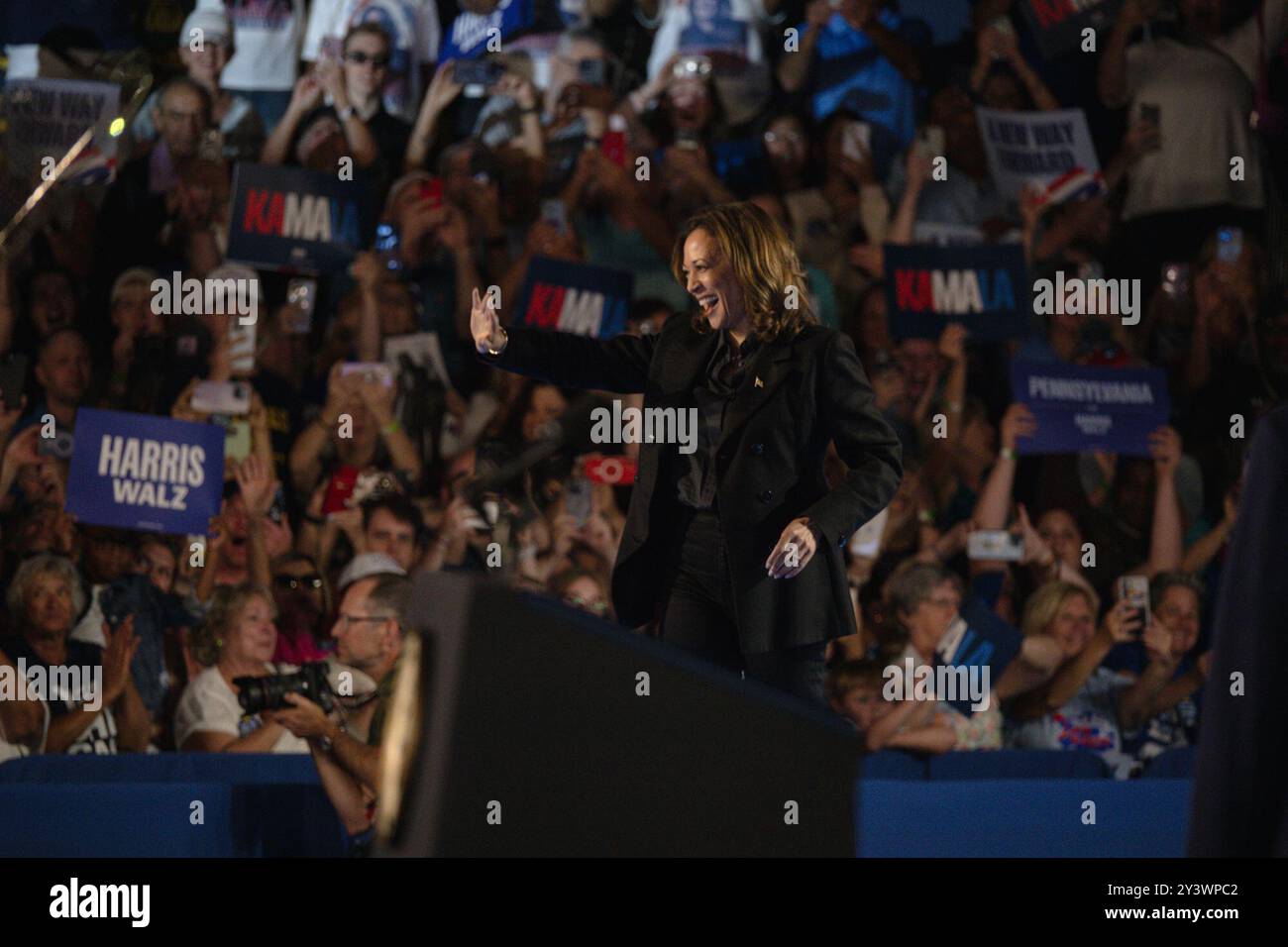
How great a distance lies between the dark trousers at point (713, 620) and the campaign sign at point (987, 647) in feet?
6.96

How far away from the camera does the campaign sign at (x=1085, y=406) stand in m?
5.37

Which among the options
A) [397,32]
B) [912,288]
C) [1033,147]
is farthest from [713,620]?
[397,32]

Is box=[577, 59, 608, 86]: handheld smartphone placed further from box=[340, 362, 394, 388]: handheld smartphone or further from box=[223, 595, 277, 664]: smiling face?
box=[223, 595, 277, 664]: smiling face

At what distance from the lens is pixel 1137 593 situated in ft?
16.8

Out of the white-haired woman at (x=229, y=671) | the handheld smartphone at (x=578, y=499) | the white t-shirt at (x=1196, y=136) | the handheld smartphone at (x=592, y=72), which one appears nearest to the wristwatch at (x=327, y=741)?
the white-haired woman at (x=229, y=671)

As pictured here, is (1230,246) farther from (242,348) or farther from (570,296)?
(242,348)

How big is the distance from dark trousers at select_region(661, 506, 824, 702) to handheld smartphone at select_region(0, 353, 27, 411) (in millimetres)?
3093
